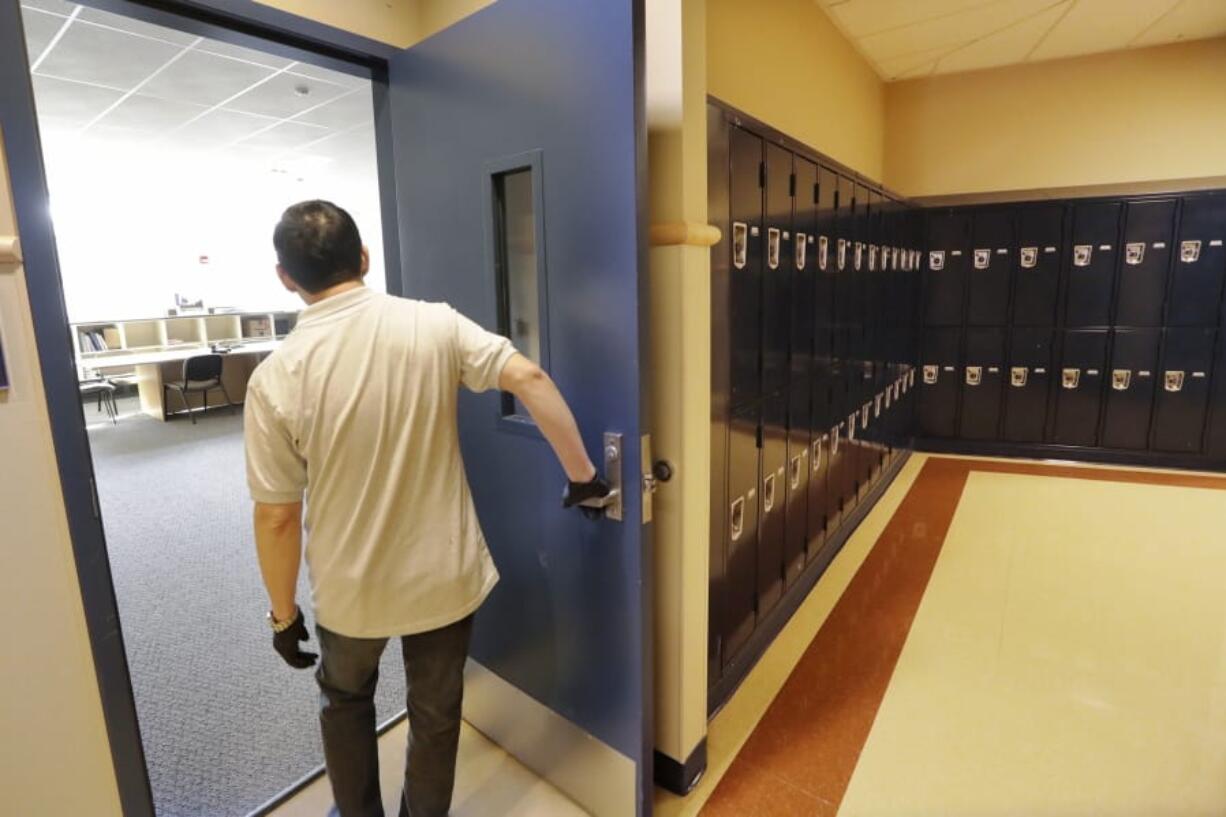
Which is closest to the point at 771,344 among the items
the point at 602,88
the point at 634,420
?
the point at 634,420

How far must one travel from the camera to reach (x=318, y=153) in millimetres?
6312

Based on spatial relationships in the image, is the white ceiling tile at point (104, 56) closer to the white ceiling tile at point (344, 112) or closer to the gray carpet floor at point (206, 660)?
the white ceiling tile at point (344, 112)

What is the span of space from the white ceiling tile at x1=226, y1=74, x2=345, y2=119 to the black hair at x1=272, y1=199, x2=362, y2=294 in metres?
3.59

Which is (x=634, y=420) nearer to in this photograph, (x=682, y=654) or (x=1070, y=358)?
(x=682, y=654)

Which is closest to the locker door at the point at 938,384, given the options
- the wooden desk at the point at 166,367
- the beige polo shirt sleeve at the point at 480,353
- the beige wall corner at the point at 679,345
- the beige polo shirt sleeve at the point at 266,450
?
the beige wall corner at the point at 679,345

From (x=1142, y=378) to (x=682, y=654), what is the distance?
189 inches

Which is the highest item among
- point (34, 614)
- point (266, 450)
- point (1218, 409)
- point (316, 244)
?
point (316, 244)

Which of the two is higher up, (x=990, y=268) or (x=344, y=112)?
(x=344, y=112)

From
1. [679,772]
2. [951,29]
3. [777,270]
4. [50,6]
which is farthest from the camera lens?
[951,29]

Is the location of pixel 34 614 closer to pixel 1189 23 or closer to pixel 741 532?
pixel 741 532

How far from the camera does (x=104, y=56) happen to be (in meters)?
3.63

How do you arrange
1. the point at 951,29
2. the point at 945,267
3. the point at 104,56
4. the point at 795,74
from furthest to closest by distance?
the point at 945,267 → the point at 951,29 → the point at 104,56 → the point at 795,74

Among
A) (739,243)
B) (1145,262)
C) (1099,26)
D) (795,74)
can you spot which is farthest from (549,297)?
(1145,262)

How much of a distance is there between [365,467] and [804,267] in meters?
→ 1.90
